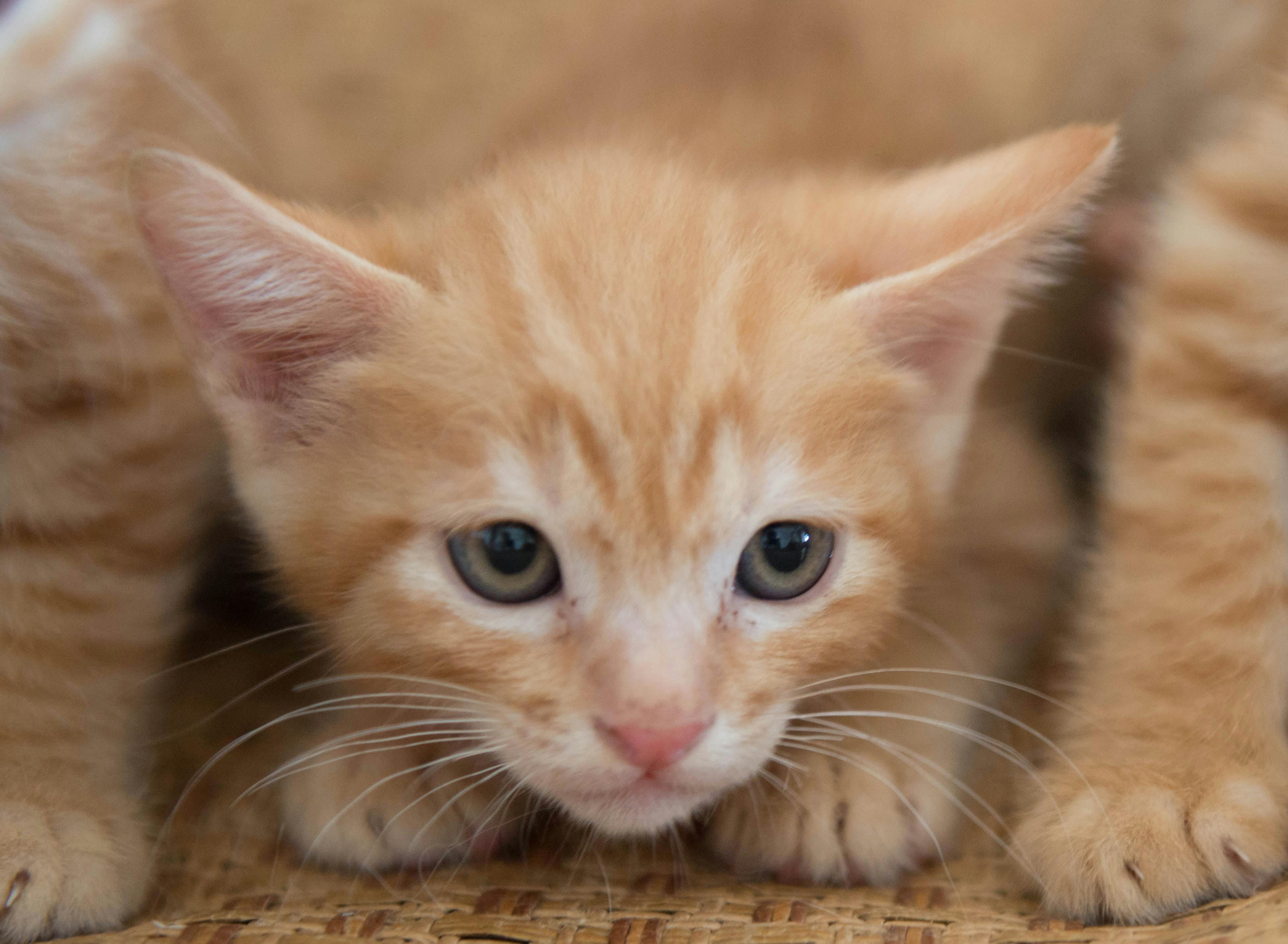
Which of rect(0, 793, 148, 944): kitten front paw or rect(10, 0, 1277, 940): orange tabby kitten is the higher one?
rect(10, 0, 1277, 940): orange tabby kitten

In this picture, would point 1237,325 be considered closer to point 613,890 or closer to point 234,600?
point 613,890

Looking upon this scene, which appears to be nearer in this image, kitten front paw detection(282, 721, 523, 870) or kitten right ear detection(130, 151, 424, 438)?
kitten right ear detection(130, 151, 424, 438)

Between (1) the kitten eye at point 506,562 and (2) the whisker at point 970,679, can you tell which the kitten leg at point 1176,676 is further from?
(1) the kitten eye at point 506,562

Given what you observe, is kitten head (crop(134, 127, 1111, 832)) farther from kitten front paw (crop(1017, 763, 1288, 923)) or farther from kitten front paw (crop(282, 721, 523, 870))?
kitten front paw (crop(1017, 763, 1288, 923))

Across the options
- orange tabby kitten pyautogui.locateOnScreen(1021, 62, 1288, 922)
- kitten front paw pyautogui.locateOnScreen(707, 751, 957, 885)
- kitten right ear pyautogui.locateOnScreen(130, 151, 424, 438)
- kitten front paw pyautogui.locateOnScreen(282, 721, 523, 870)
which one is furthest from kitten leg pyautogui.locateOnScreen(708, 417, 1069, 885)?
kitten right ear pyautogui.locateOnScreen(130, 151, 424, 438)

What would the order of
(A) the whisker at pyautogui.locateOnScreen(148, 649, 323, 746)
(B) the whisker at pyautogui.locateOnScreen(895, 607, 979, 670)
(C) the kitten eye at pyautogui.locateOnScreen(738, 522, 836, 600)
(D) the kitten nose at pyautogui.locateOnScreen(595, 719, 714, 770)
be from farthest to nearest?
(B) the whisker at pyautogui.locateOnScreen(895, 607, 979, 670) → (A) the whisker at pyautogui.locateOnScreen(148, 649, 323, 746) → (C) the kitten eye at pyautogui.locateOnScreen(738, 522, 836, 600) → (D) the kitten nose at pyautogui.locateOnScreen(595, 719, 714, 770)

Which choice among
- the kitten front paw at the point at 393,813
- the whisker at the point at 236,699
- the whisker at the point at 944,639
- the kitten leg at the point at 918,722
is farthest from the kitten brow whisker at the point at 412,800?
the whisker at the point at 944,639
